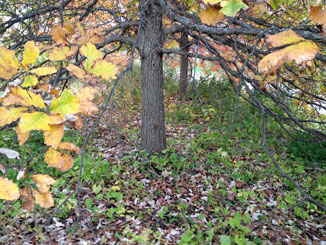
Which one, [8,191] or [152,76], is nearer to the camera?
[8,191]

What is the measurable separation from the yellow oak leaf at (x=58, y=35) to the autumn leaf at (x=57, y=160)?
1.77 ft

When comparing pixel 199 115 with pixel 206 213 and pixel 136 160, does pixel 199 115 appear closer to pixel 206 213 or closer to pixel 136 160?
pixel 136 160

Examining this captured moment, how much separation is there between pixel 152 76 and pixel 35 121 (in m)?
2.76

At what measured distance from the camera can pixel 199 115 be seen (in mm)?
5422

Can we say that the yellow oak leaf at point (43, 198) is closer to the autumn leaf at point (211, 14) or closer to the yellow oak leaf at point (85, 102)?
the yellow oak leaf at point (85, 102)

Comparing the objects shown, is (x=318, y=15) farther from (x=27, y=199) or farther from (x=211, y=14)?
(x=27, y=199)

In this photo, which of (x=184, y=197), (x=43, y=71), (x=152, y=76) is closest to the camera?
(x=43, y=71)

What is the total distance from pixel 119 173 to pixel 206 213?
131cm

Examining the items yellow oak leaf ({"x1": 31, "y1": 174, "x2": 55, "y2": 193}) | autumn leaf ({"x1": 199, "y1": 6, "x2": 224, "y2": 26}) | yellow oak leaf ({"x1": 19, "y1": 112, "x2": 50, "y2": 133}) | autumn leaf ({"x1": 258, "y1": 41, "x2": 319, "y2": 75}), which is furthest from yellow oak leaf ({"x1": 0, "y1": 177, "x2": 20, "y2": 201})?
autumn leaf ({"x1": 199, "y1": 6, "x2": 224, "y2": 26})

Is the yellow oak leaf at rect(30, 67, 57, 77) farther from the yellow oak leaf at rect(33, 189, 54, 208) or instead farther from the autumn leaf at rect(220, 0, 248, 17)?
the autumn leaf at rect(220, 0, 248, 17)

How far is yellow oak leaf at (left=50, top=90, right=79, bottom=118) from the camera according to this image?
0.76 m

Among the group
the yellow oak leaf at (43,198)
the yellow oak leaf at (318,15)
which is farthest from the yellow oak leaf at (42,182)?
the yellow oak leaf at (318,15)

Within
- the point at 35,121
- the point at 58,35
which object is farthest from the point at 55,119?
the point at 58,35

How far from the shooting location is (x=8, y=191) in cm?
74
